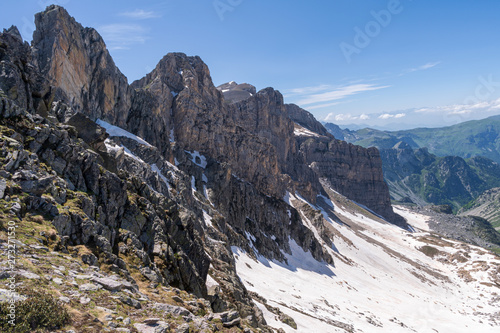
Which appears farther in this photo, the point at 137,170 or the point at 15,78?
the point at 137,170

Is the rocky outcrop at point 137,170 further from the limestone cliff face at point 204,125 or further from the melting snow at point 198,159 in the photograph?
the melting snow at point 198,159

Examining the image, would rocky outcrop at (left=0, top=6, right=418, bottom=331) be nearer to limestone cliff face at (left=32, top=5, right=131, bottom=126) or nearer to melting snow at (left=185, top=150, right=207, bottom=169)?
limestone cliff face at (left=32, top=5, right=131, bottom=126)

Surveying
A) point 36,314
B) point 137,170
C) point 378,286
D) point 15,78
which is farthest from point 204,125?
point 36,314

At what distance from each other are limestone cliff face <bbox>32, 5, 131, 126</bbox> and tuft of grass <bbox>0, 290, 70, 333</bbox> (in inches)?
1773

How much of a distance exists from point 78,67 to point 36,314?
5979 centimetres

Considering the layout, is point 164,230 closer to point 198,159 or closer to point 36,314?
point 36,314

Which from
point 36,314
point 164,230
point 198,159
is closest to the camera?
point 36,314

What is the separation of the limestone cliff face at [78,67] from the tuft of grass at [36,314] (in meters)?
45.0

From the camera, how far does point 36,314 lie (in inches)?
345

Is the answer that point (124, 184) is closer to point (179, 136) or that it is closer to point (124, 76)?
point (124, 76)

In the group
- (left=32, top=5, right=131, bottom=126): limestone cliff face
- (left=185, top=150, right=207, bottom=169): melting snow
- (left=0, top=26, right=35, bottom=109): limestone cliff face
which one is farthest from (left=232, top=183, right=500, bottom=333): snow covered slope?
(left=32, top=5, right=131, bottom=126): limestone cliff face

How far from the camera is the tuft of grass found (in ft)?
27.6

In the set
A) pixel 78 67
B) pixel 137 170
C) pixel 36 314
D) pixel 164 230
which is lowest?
pixel 164 230

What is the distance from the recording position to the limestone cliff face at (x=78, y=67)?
171 feet
